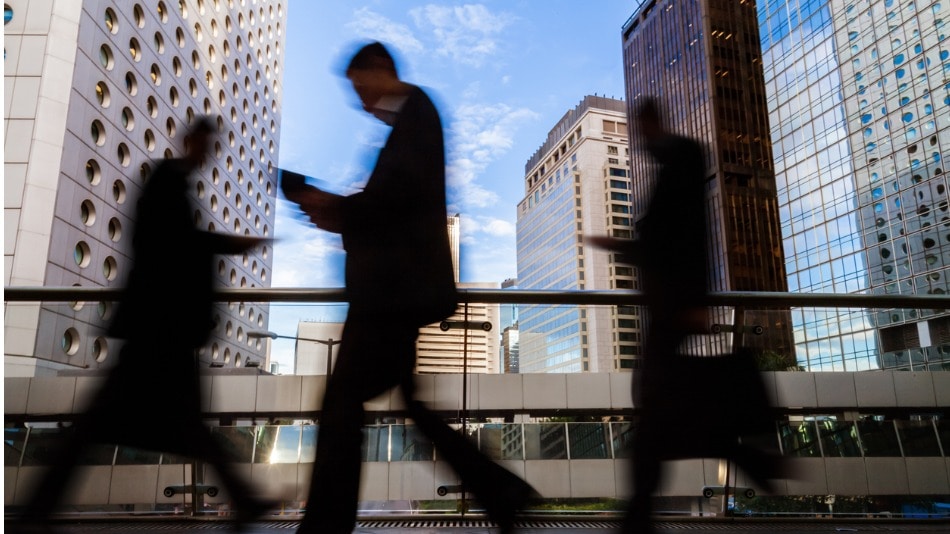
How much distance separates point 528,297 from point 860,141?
197 feet

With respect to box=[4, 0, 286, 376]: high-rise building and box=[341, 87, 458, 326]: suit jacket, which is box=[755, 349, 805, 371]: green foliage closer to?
box=[341, 87, 458, 326]: suit jacket

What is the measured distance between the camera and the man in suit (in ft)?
5.86

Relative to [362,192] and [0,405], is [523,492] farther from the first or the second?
[0,405]

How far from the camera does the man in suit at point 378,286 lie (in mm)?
1785

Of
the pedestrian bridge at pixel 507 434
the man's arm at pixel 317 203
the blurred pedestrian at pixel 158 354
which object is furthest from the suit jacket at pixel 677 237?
the blurred pedestrian at pixel 158 354

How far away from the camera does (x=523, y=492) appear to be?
1991 millimetres

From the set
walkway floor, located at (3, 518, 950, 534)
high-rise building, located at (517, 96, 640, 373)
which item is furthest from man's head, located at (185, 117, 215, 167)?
high-rise building, located at (517, 96, 640, 373)

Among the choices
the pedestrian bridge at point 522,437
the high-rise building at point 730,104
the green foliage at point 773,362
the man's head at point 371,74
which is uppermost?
the high-rise building at point 730,104

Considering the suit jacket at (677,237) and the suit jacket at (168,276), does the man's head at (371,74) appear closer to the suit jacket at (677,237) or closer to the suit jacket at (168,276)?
the suit jacket at (168,276)

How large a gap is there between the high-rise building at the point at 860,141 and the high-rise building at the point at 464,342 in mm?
47250

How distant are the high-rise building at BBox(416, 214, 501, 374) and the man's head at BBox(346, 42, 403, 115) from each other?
68cm

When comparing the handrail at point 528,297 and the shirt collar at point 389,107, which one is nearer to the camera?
the shirt collar at point 389,107

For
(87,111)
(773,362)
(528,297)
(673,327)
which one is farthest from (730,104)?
(673,327)

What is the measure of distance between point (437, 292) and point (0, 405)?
178cm
